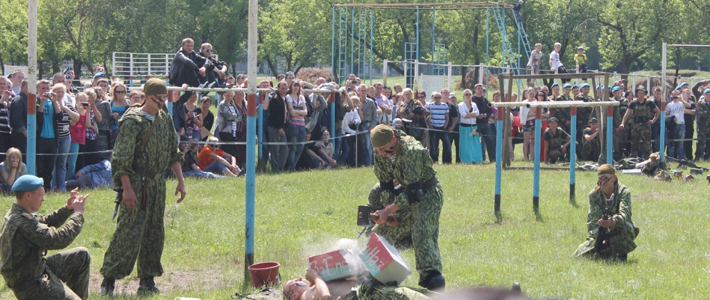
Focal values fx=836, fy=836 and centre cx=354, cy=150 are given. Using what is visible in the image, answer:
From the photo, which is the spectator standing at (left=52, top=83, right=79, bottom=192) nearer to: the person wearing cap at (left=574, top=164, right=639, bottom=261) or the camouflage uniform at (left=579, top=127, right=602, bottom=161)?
the person wearing cap at (left=574, top=164, right=639, bottom=261)

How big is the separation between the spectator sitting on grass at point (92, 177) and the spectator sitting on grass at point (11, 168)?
3.87 ft

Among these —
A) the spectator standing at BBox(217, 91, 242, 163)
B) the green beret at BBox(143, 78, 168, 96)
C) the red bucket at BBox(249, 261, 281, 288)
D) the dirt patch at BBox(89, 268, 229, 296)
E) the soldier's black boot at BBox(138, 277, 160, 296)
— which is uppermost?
the green beret at BBox(143, 78, 168, 96)

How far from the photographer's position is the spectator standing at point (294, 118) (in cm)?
1725

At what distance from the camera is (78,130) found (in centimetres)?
1411

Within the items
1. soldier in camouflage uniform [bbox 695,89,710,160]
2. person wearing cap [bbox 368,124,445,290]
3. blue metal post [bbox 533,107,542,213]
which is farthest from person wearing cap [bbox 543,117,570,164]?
person wearing cap [bbox 368,124,445,290]

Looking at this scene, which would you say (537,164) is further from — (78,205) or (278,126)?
(78,205)

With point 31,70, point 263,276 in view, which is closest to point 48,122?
point 31,70

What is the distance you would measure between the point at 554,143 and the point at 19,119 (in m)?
12.8

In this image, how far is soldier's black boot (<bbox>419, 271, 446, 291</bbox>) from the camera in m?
7.93

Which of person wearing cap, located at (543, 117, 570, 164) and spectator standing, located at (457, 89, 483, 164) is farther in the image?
person wearing cap, located at (543, 117, 570, 164)

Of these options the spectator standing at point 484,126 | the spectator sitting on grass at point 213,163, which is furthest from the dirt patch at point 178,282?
the spectator standing at point 484,126

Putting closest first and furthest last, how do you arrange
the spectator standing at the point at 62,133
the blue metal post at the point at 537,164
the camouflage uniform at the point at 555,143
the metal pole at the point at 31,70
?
the metal pole at the point at 31,70 < the blue metal post at the point at 537,164 < the spectator standing at the point at 62,133 < the camouflage uniform at the point at 555,143

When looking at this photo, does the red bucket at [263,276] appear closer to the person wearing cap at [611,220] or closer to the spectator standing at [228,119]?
the person wearing cap at [611,220]

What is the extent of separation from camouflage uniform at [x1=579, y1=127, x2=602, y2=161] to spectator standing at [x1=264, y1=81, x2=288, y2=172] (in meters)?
8.40
